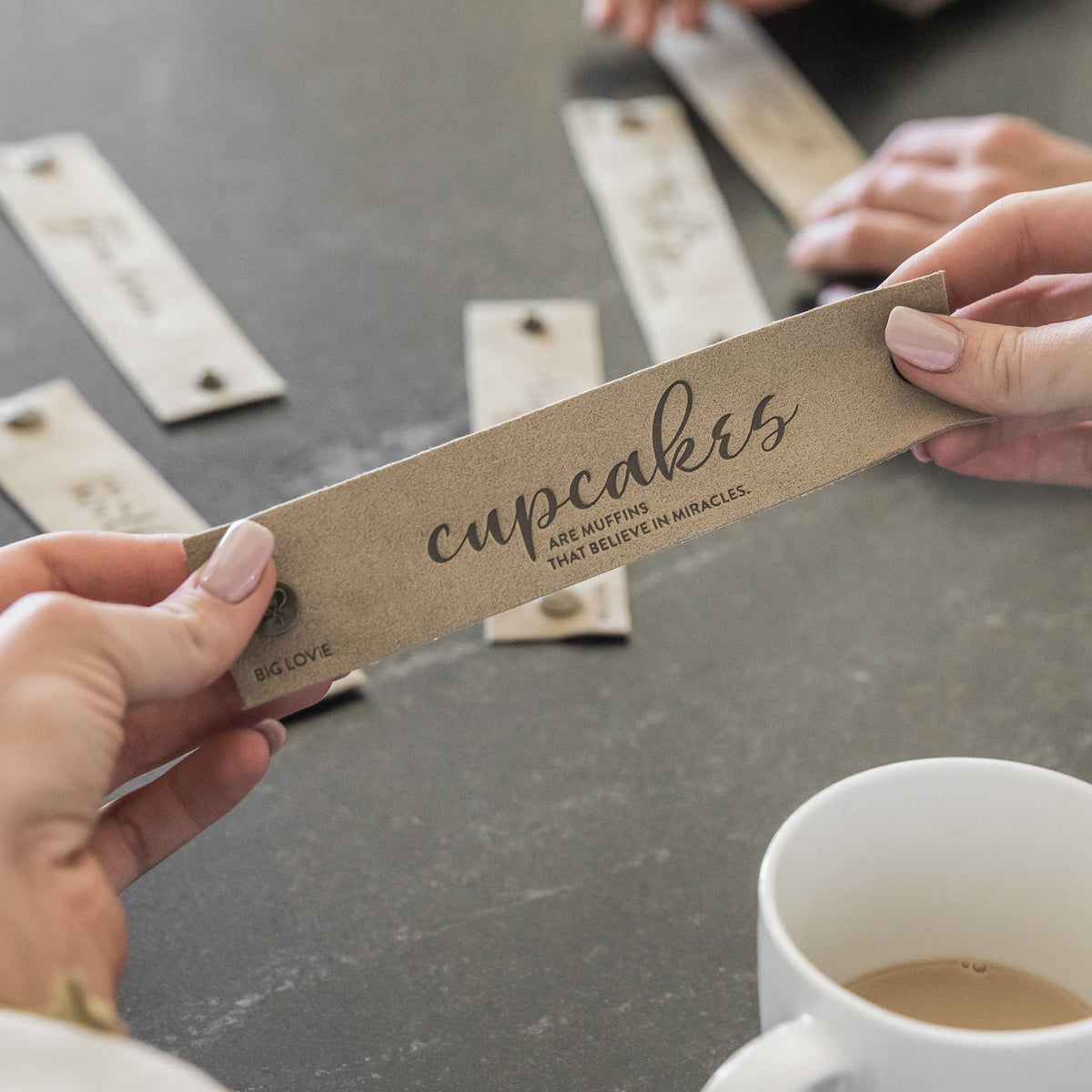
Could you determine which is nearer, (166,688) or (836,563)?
(166,688)

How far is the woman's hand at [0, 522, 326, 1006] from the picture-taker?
16.7 inches

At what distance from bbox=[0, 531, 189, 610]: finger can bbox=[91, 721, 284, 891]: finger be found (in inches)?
3.1

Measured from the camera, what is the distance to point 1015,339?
57cm

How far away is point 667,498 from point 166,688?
0.70ft

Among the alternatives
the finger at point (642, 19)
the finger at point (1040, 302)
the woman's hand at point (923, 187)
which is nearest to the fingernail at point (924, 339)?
the finger at point (1040, 302)

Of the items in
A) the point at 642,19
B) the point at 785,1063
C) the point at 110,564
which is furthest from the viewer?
the point at 642,19

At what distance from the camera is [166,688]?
19.1 inches

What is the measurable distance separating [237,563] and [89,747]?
0.30 feet

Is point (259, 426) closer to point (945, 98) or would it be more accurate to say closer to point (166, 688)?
point (166, 688)

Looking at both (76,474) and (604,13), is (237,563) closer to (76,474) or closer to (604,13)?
(76,474)

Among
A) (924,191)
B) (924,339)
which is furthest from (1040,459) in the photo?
(924,191)

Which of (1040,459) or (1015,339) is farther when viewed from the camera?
(1040,459)

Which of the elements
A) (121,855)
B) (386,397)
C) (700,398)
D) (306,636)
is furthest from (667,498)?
(386,397)

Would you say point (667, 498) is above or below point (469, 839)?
above
